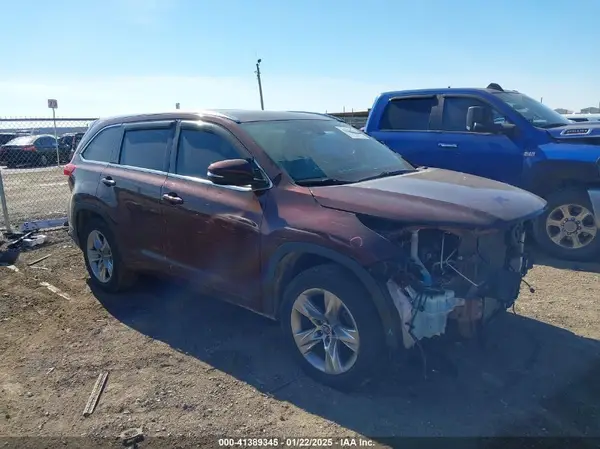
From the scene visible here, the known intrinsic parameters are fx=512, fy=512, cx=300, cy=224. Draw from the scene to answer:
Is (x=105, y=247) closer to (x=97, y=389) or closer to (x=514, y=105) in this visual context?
(x=97, y=389)

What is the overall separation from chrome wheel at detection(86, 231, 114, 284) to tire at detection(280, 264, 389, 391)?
2496mm

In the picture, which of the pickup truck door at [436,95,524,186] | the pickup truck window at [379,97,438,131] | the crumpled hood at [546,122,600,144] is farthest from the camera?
the pickup truck window at [379,97,438,131]

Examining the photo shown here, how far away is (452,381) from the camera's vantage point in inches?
135

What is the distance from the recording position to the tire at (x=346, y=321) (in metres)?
3.11

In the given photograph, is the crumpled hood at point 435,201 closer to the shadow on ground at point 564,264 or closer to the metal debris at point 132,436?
the metal debris at point 132,436

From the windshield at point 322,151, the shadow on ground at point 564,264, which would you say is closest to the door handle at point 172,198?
the windshield at point 322,151

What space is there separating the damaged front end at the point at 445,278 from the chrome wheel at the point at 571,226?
2.93 meters

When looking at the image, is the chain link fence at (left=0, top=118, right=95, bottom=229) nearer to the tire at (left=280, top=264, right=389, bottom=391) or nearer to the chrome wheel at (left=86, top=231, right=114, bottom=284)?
the chrome wheel at (left=86, top=231, right=114, bottom=284)

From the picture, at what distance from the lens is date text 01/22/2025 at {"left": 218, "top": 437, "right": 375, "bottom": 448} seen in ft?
9.38

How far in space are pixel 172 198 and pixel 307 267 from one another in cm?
Result: 138

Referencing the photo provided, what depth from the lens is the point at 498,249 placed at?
11.6 feet

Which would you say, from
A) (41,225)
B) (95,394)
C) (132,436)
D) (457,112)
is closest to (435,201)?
(132,436)

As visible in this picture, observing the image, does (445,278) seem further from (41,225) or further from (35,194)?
(35,194)

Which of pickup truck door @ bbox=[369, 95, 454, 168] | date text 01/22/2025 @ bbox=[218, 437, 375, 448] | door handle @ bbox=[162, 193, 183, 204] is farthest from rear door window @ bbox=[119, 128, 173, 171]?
pickup truck door @ bbox=[369, 95, 454, 168]
